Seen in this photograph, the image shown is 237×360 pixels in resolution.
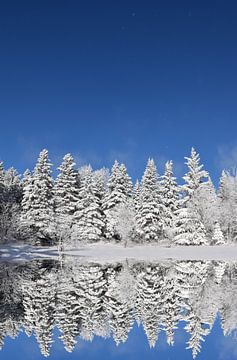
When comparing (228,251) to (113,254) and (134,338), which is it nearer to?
(113,254)

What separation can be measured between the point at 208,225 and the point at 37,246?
2201 cm

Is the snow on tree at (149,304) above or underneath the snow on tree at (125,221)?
underneath

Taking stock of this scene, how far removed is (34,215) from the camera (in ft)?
174

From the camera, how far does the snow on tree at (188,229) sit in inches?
2040

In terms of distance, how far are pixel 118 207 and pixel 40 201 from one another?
10.3 metres

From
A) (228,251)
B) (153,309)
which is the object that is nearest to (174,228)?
(228,251)

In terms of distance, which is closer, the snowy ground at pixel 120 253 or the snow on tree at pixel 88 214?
the snowy ground at pixel 120 253

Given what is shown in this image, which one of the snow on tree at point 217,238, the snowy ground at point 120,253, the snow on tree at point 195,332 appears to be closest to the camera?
the snow on tree at point 195,332

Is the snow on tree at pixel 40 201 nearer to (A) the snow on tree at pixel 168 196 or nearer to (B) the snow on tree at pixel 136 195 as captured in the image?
(B) the snow on tree at pixel 136 195

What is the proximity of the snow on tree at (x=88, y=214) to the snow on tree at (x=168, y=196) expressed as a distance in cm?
861

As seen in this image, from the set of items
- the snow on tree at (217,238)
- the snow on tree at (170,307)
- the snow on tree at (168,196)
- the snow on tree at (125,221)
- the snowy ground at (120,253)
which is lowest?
the snow on tree at (170,307)

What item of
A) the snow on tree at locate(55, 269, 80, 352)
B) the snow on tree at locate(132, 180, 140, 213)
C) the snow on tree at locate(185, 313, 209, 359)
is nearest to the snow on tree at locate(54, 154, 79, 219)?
the snow on tree at locate(132, 180, 140, 213)

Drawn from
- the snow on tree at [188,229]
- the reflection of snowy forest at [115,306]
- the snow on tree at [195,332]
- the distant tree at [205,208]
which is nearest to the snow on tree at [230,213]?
the distant tree at [205,208]

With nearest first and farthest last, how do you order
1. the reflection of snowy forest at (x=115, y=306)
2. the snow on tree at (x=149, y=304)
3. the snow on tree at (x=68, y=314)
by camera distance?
the snow on tree at (x=68, y=314) → the reflection of snowy forest at (x=115, y=306) → the snow on tree at (x=149, y=304)
